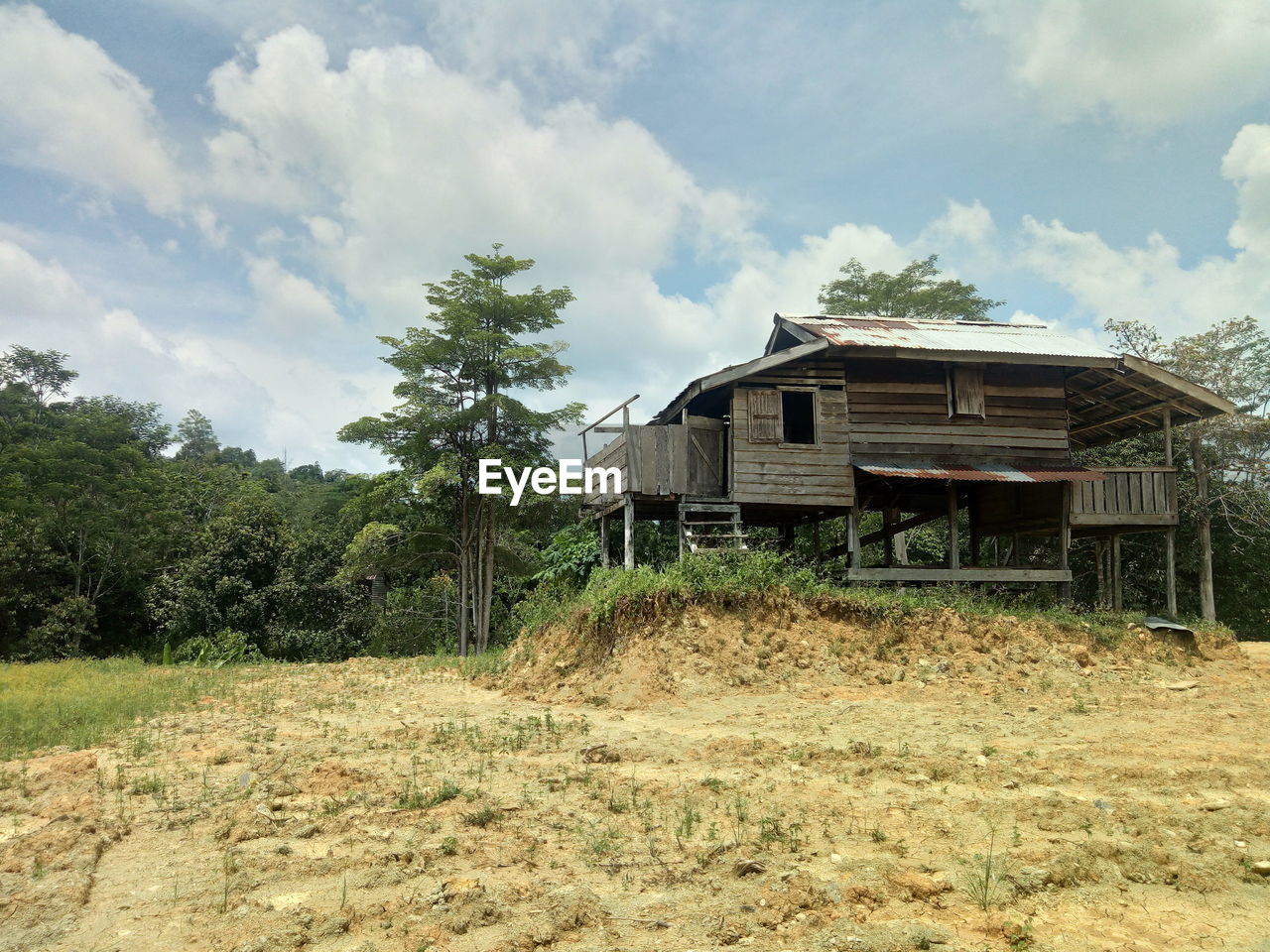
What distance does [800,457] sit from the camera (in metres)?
16.2

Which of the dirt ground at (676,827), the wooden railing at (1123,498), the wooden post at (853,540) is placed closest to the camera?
the dirt ground at (676,827)

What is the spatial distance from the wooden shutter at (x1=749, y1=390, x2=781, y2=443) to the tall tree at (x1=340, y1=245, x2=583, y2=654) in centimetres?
789

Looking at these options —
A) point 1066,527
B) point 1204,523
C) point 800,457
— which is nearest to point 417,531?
point 800,457

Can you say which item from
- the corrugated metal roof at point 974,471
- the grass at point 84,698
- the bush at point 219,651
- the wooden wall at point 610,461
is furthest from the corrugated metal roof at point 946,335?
the bush at point 219,651

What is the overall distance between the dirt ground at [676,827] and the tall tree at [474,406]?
1209 cm

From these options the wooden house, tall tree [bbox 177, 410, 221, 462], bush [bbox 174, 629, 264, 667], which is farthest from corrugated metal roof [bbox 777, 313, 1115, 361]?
tall tree [bbox 177, 410, 221, 462]

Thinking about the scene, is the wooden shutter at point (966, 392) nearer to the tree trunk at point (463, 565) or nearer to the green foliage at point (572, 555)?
the green foliage at point (572, 555)

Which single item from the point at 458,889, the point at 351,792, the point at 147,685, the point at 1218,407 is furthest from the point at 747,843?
the point at 1218,407

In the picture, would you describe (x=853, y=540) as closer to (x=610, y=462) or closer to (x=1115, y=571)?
(x=610, y=462)

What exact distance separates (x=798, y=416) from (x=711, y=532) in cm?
478

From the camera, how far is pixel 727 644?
40.5 ft

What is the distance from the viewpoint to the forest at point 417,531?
74.4 feet

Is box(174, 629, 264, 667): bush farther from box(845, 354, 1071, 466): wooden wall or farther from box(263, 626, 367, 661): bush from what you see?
box(845, 354, 1071, 466): wooden wall

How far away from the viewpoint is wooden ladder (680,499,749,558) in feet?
49.9
